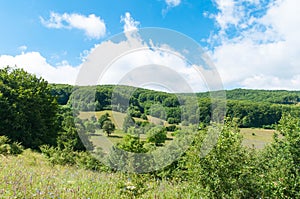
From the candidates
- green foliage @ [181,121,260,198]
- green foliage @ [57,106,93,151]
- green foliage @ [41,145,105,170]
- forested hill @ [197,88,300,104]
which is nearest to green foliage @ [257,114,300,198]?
green foliage @ [181,121,260,198]

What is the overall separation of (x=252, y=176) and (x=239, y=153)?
555mm

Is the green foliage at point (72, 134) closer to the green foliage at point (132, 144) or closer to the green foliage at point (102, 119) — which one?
the green foliage at point (102, 119)

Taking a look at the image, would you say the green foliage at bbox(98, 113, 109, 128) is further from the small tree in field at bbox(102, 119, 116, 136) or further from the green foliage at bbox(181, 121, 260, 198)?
the green foliage at bbox(181, 121, 260, 198)

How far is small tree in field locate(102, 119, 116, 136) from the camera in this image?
4902 millimetres

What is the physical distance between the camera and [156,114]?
534cm

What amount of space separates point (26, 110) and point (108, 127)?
20.5 meters

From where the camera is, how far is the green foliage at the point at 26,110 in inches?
842

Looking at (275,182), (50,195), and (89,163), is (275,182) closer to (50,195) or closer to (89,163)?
(50,195)

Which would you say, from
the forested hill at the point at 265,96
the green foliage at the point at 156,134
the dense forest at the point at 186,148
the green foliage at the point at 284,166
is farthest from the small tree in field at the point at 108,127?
the forested hill at the point at 265,96

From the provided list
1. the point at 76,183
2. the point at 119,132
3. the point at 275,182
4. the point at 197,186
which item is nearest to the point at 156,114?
the point at 119,132

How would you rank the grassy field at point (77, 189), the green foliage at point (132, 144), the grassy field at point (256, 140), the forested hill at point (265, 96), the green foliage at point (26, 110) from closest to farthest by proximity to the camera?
1. the grassy field at point (77, 189)
2. the green foliage at point (132, 144)
3. the grassy field at point (256, 140)
4. the green foliage at point (26, 110)
5. the forested hill at point (265, 96)

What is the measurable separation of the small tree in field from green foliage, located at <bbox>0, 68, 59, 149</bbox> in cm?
1908

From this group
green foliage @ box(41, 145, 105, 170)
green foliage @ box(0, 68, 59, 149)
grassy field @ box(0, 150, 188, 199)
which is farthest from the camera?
green foliage @ box(0, 68, 59, 149)

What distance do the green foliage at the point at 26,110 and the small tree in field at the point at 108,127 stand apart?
19084 millimetres
